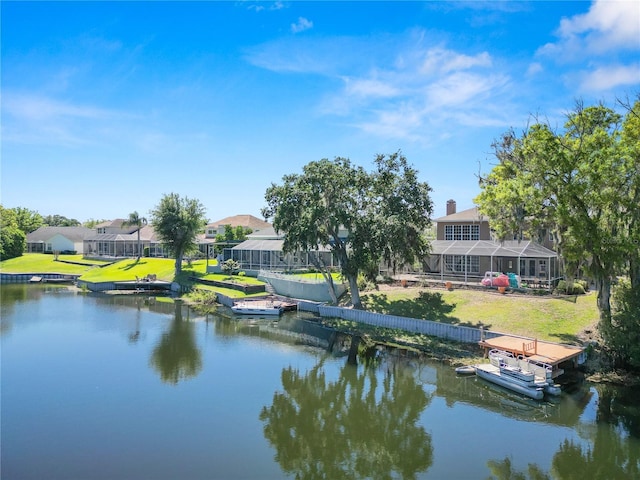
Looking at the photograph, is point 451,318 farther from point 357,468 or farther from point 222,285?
point 222,285

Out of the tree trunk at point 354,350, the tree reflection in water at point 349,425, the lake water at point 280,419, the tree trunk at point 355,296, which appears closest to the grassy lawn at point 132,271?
the tree trunk at point 355,296

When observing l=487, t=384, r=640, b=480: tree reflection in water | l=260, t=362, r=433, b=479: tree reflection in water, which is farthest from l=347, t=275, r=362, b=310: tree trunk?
l=487, t=384, r=640, b=480: tree reflection in water

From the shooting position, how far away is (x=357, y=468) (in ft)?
46.6

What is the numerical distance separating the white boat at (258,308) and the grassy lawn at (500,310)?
293 inches

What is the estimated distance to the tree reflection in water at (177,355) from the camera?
75.4 ft

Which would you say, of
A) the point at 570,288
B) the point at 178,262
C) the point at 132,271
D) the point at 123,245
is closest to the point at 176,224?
the point at 178,262

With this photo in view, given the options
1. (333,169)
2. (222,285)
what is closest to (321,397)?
(333,169)

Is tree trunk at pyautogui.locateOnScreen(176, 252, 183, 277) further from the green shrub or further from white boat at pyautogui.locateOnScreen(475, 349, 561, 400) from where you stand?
white boat at pyautogui.locateOnScreen(475, 349, 561, 400)

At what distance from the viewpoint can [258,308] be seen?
38.0 m

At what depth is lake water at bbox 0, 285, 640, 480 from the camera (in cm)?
1414

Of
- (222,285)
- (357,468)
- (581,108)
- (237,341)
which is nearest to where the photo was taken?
(357,468)

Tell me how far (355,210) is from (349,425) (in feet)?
59.1

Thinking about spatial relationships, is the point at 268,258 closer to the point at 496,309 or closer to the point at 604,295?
the point at 496,309

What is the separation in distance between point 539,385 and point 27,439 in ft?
65.3
